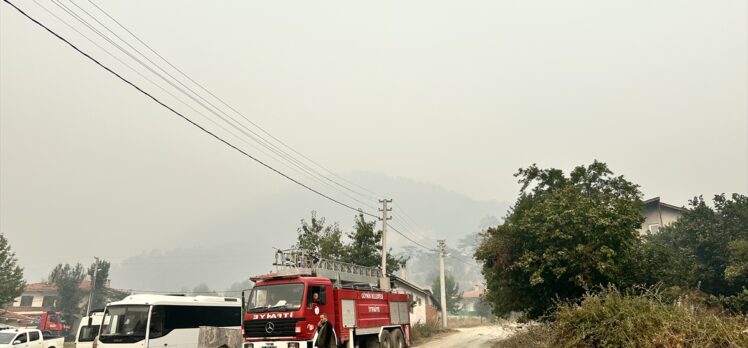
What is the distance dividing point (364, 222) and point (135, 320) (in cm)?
2202

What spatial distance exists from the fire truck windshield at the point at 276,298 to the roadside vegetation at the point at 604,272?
25.1 feet

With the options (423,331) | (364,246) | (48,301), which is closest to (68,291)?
(48,301)

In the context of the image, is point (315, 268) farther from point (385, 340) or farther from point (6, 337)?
point (6, 337)

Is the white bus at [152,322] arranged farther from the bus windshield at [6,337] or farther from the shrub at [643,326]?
the shrub at [643,326]

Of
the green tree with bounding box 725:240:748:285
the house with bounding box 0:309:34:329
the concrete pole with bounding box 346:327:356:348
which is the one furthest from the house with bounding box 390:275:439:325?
the house with bounding box 0:309:34:329

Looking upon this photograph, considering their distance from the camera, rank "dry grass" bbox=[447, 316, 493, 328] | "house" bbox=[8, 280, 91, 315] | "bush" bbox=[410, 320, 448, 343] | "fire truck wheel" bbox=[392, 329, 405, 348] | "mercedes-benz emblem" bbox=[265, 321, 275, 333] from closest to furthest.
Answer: "mercedes-benz emblem" bbox=[265, 321, 275, 333] → "fire truck wheel" bbox=[392, 329, 405, 348] → "bush" bbox=[410, 320, 448, 343] → "dry grass" bbox=[447, 316, 493, 328] → "house" bbox=[8, 280, 91, 315]

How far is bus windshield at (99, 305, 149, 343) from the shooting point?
16.4 m

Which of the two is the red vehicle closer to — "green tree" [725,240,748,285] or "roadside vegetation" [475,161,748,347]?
"roadside vegetation" [475,161,748,347]

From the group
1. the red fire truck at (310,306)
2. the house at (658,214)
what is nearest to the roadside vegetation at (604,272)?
the red fire truck at (310,306)

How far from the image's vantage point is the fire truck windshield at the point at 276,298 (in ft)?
47.5

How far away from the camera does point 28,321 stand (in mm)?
54812

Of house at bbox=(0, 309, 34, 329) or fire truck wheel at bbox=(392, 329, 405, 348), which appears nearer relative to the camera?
fire truck wheel at bbox=(392, 329, 405, 348)

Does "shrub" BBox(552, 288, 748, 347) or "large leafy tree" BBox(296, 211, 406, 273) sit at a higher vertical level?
"large leafy tree" BBox(296, 211, 406, 273)

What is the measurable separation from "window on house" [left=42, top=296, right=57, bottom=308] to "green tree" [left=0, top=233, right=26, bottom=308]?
89.9ft
